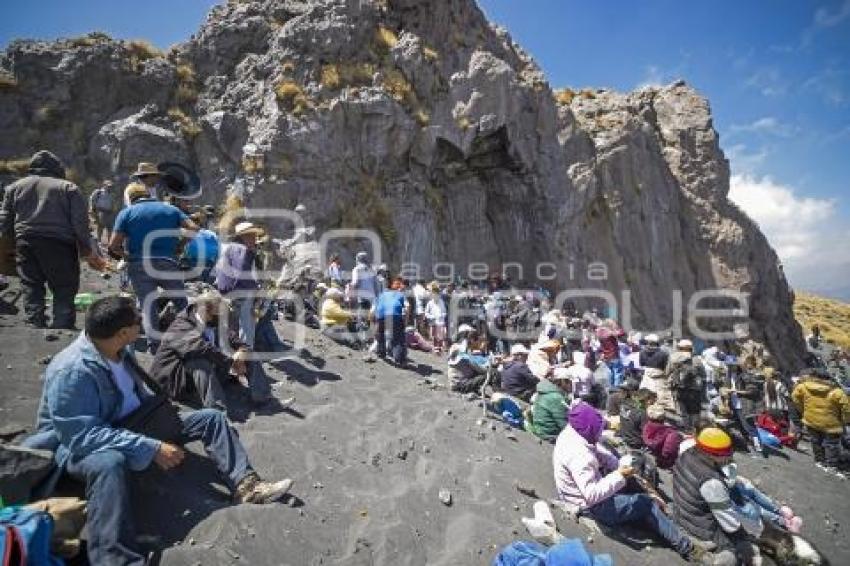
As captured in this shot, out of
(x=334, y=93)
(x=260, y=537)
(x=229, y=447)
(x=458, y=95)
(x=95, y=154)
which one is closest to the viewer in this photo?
(x=260, y=537)

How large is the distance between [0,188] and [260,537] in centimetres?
1593

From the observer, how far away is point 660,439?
27.8 feet

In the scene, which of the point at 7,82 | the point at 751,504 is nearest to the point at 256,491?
the point at 751,504

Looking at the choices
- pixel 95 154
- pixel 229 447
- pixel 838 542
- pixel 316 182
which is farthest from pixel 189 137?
pixel 838 542

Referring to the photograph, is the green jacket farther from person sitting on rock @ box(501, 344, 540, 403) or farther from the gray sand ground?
person sitting on rock @ box(501, 344, 540, 403)

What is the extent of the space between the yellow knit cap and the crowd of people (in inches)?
0.7

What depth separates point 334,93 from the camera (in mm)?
21719

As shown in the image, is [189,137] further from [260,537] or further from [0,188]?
[260,537]

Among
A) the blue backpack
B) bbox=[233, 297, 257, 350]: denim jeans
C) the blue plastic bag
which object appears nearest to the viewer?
the blue backpack

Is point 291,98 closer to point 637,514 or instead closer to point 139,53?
point 139,53

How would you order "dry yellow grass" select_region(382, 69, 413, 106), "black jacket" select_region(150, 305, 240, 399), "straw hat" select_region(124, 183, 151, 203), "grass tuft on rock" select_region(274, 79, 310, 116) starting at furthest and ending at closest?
"dry yellow grass" select_region(382, 69, 413, 106)
"grass tuft on rock" select_region(274, 79, 310, 116)
"straw hat" select_region(124, 183, 151, 203)
"black jacket" select_region(150, 305, 240, 399)

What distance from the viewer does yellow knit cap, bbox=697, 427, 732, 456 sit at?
227 inches

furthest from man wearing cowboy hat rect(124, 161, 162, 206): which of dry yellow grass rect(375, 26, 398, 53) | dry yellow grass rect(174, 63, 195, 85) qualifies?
dry yellow grass rect(375, 26, 398, 53)

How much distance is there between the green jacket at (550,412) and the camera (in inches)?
324
